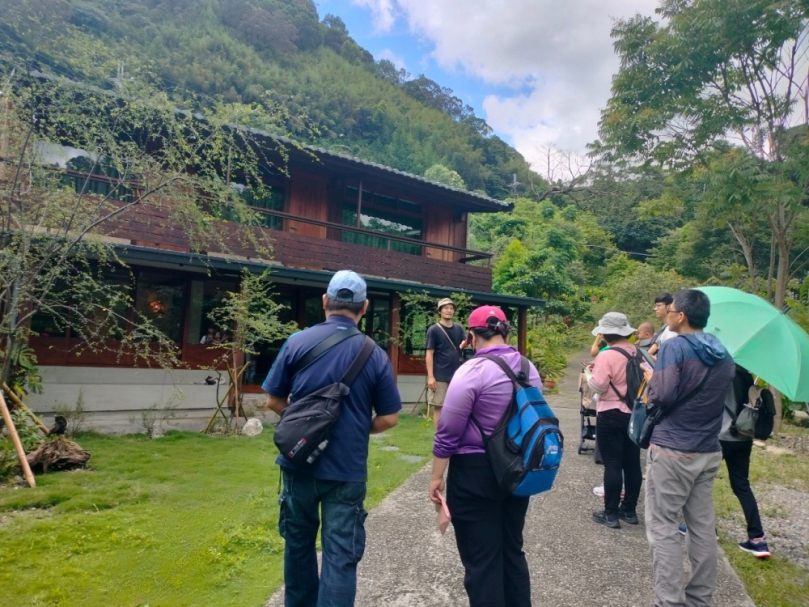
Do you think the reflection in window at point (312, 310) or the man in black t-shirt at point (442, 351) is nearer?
the man in black t-shirt at point (442, 351)

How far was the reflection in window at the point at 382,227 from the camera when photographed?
1352 cm

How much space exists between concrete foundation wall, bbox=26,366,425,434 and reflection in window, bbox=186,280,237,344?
85 cm

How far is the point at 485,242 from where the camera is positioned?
3008 cm

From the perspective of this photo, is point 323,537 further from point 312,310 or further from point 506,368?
point 312,310

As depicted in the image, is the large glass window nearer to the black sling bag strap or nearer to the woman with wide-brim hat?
the woman with wide-brim hat

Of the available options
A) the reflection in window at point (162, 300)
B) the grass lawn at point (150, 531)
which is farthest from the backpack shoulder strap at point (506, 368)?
the reflection in window at point (162, 300)

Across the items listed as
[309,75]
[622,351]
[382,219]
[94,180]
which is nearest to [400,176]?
[382,219]

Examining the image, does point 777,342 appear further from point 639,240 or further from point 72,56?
point 639,240

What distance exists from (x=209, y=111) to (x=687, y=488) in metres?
6.09

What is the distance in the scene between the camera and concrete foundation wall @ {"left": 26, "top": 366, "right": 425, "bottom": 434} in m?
8.43

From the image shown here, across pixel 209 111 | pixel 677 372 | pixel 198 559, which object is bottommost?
pixel 198 559

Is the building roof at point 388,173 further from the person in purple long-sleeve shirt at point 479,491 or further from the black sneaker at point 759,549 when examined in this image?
the black sneaker at point 759,549

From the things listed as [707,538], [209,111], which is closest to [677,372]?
[707,538]

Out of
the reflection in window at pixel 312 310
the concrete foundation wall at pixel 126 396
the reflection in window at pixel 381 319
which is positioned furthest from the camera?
the reflection in window at pixel 381 319
